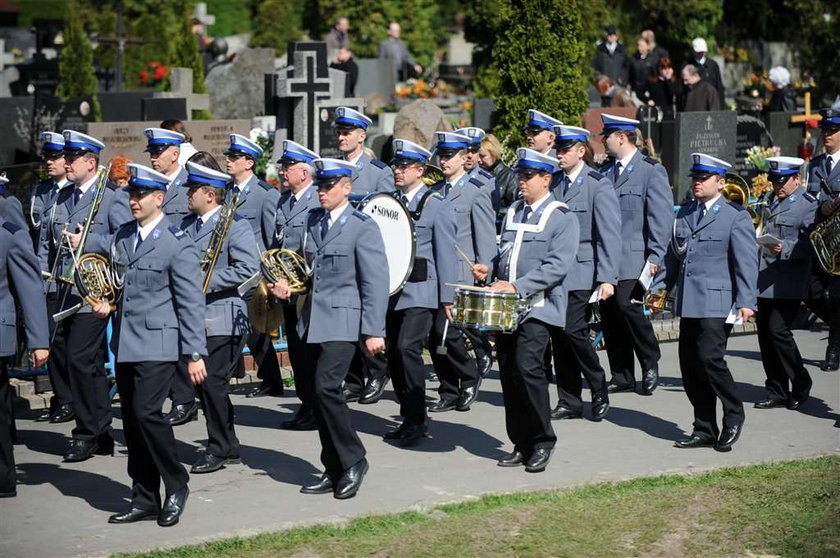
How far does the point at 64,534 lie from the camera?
26.8 ft

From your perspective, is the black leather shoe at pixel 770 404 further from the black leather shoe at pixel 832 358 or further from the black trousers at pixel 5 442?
the black trousers at pixel 5 442

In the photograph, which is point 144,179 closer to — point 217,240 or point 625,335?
point 217,240

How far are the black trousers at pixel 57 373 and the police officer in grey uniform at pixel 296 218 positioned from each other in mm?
1611

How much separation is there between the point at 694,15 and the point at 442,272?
2632cm

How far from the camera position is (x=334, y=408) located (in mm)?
8695

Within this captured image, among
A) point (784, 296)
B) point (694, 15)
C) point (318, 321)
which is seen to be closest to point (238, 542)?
point (318, 321)

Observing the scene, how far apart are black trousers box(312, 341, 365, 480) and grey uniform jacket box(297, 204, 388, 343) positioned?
3.7 inches

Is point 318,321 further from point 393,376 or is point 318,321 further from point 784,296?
point 784,296

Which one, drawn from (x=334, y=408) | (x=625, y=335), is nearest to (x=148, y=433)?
(x=334, y=408)

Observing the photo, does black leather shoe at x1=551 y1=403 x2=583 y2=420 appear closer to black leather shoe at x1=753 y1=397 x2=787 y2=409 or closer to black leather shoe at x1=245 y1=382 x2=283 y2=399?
black leather shoe at x1=753 y1=397 x2=787 y2=409

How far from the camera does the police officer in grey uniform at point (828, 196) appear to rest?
39.6 ft

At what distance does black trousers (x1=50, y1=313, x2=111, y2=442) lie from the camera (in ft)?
32.8

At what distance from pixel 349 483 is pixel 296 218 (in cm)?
242

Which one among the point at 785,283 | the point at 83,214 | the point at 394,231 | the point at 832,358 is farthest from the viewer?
the point at 832,358
